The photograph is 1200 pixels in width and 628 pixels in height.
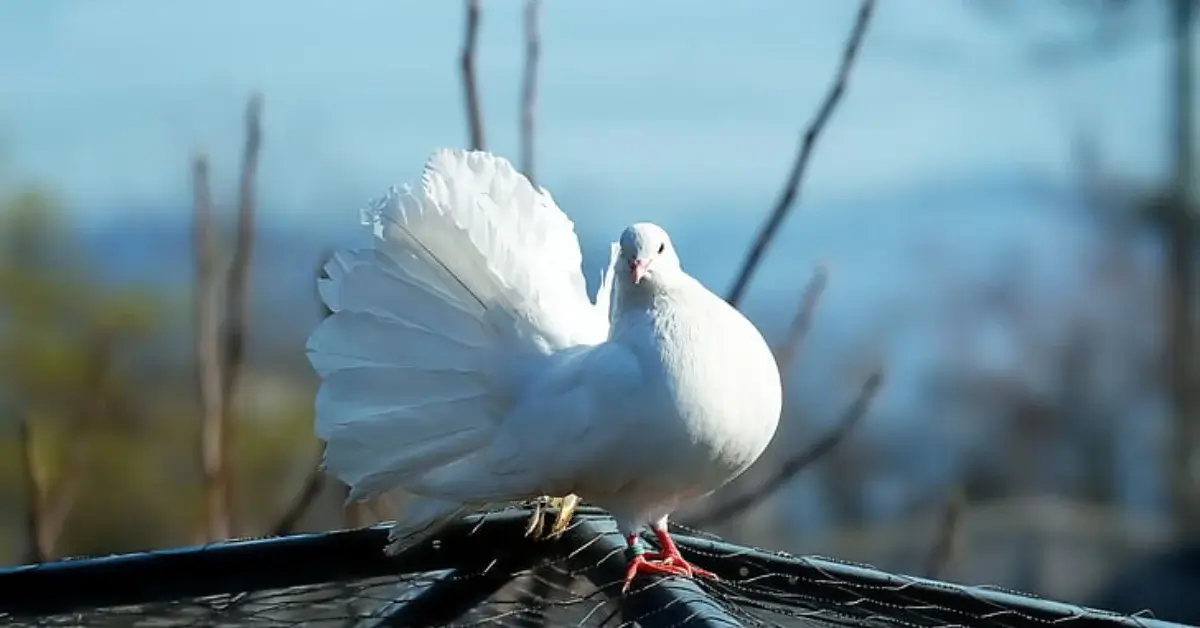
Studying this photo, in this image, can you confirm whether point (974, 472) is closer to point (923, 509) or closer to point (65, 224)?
point (923, 509)

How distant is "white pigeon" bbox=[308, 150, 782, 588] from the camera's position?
134cm

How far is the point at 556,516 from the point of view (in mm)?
1469

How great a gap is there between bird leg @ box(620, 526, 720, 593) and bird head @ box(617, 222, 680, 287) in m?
0.25

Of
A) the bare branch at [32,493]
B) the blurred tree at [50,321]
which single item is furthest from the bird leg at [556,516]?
the blurred tree at [50,321]

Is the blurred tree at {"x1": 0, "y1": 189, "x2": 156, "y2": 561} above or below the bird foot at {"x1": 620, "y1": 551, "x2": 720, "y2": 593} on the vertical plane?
below

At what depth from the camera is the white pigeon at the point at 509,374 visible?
1342 mm

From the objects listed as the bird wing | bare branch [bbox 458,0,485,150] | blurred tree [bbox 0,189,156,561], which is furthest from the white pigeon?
blurred tree [bbox 0,189,156,561]

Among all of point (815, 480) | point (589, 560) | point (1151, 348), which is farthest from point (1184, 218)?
point (589, 560)

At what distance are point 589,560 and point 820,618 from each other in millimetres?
247

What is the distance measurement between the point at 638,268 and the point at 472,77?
0.51 m

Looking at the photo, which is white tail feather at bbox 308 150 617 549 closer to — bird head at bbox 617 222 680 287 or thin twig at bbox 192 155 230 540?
bird head at bbox 617 222 680 287

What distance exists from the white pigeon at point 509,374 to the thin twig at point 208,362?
0.58 meters

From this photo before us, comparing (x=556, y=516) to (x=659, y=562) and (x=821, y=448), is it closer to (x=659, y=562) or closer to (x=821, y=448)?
(x=659, y=562)

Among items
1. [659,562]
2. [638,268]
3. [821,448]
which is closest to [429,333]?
[638,268]
